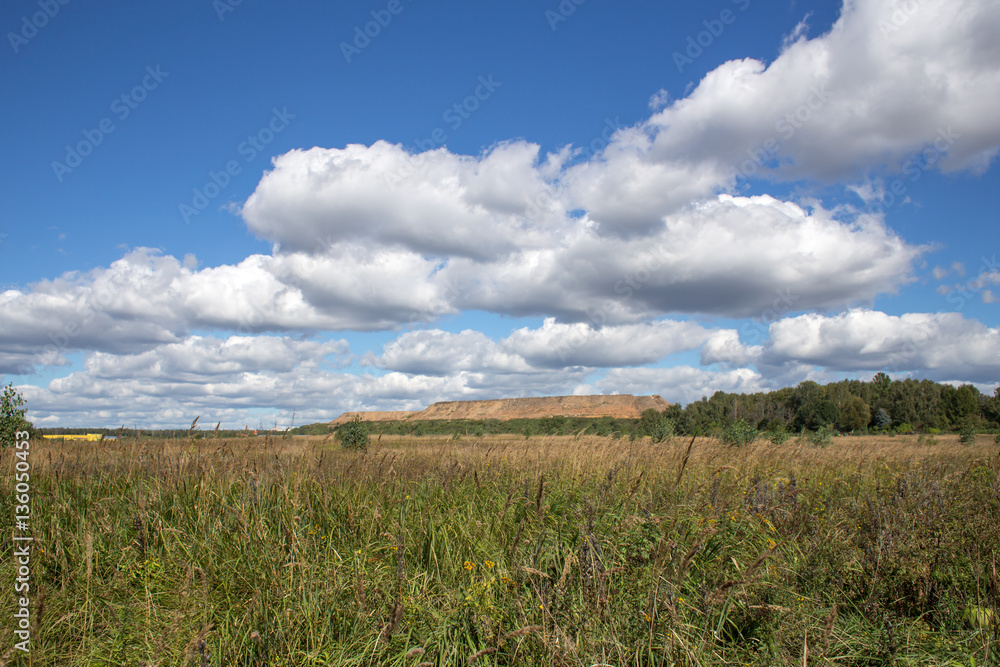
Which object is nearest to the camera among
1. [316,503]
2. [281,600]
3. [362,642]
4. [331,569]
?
[362,642]

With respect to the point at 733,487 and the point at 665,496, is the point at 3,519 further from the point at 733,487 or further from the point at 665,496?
the point at 733,487

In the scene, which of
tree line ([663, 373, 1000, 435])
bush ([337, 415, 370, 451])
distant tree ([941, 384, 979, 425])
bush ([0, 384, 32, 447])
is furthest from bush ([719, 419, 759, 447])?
distant tree ([941, 384, 979, 425])

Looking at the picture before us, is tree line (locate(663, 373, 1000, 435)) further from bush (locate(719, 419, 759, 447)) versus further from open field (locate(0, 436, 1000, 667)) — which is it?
open field (locate(0, 436, 1000, 667))

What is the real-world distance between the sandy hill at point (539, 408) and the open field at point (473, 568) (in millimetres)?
105944

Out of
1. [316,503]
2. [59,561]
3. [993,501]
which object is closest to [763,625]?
[316,503]

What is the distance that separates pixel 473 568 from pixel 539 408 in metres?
117

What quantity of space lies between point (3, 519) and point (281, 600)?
11.2 ft

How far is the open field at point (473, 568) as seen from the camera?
2641 millimetres

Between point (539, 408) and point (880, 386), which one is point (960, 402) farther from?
point (539, 408)

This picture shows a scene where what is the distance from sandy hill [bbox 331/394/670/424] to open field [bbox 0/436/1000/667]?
348 feet

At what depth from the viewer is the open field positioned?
2.64m

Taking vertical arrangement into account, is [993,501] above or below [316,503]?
below

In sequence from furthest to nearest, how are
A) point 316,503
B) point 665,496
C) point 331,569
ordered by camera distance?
point 665,496 → point 316,503 → point 331,569

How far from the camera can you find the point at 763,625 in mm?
2887
